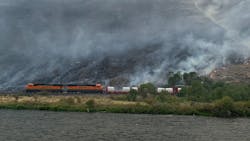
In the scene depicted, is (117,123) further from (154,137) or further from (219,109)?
(219,109)

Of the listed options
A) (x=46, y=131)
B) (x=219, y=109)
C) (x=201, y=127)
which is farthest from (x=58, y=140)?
(x=219, y=109)

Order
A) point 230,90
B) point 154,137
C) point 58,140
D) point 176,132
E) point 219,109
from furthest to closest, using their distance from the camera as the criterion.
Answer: point 230,90
point 219,109
point 176,132
point 154,137
point 58,140

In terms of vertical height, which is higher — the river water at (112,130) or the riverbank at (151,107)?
the riverbank at (151,107)

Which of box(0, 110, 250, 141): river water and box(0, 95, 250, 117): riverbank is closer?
box(0, 110, 250, 141): river water

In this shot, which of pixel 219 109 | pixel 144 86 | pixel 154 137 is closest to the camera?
pixel 154 137

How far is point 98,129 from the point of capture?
83.2 metres

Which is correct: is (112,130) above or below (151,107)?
below

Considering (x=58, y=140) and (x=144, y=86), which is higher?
(x=144, y=86)

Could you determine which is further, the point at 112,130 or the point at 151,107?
the point at 151,107

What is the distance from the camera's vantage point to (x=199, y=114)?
415 feet

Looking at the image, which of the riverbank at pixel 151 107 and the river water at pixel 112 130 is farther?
the riverbank at pixel 151 107

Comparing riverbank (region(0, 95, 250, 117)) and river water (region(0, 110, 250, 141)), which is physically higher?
riverbank (region(0, 95, 250, 117))

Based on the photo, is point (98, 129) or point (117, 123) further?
point (117, 123)

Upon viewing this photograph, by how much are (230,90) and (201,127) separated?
7036 centimetres
